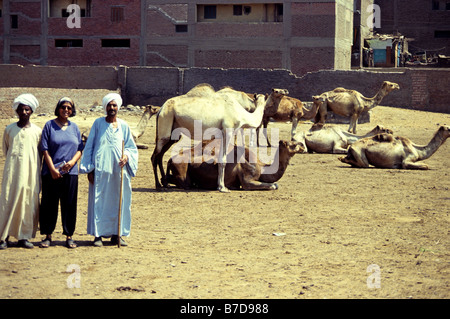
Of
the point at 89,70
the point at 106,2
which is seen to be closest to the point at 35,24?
the point at 106,2

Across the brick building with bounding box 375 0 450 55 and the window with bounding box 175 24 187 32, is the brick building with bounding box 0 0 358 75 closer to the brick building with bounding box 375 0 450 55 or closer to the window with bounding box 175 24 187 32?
the window with bounding box 175 24 187 32

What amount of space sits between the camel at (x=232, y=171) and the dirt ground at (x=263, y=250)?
0.24 m

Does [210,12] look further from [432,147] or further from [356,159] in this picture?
[432,147]

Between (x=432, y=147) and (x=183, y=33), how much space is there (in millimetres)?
31746

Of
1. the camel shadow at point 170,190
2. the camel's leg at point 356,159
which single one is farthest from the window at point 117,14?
the camel shadow at point 170,190

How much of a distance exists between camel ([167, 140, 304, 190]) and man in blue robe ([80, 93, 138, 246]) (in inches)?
164

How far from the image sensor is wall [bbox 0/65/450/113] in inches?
1148

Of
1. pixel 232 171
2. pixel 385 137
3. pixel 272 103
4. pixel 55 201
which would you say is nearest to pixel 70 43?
pixel 272 103

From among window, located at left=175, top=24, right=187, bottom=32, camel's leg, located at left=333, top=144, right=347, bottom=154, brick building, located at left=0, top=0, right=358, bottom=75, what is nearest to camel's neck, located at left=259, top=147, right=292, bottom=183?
camel's leg, located at left=333, top=144, right=347, bottom=154

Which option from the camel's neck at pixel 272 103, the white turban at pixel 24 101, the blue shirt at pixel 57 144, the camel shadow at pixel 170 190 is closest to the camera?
the white turban at pixel 24 101

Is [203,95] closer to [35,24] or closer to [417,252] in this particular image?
[417,252]

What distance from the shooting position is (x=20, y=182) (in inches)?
298

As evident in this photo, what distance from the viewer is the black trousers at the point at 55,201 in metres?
7.70

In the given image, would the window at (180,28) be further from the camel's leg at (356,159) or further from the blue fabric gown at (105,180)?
the blue fabric gown at (105,180)
